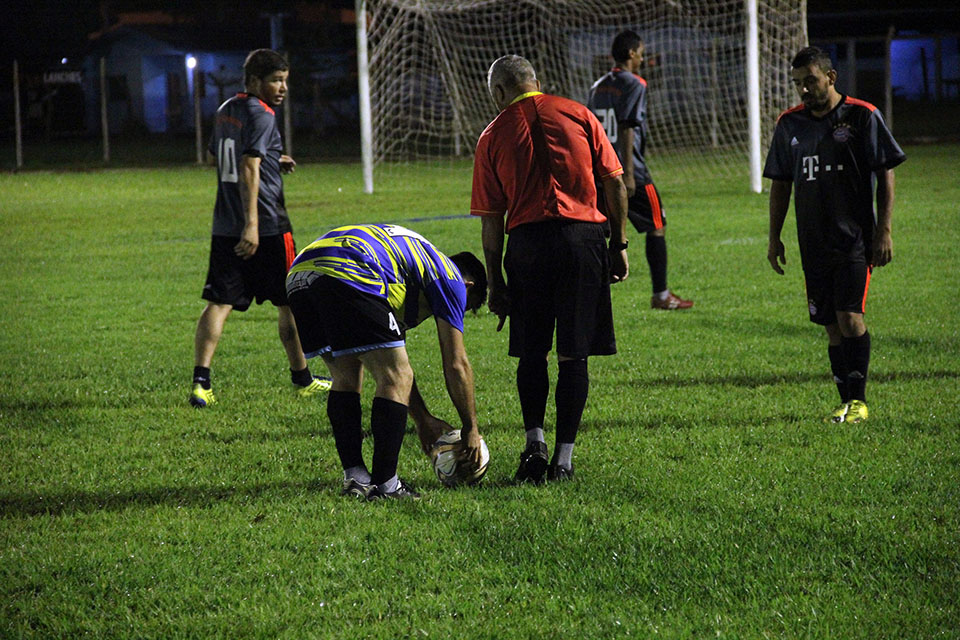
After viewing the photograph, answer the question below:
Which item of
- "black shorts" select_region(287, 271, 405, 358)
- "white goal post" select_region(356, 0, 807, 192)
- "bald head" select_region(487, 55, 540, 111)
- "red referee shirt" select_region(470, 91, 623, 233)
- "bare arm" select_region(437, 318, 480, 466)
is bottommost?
"bare arm" select_region(437, 318, 480, 466)

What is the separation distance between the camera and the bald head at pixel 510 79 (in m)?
4.74

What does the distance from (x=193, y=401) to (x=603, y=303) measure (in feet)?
8.97

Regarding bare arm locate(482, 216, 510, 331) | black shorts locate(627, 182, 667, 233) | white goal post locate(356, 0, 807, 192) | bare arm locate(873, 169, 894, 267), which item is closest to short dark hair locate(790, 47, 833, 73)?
bare arm locate(873, 169, 894, 267)

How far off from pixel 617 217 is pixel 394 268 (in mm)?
1045

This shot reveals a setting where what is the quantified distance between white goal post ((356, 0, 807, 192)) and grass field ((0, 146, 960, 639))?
10.7 m

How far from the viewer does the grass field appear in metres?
3.53

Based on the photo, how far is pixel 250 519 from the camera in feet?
14.5

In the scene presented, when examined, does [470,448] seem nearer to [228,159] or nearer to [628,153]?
[228,159]

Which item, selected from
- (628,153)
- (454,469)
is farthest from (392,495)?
(628,153)

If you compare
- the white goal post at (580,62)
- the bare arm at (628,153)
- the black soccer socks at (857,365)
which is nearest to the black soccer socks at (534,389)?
the black soccer socks at (857,365)

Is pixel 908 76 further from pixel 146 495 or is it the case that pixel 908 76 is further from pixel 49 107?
pixel 146 495

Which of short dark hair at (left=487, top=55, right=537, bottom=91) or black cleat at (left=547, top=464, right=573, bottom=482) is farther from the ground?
short dark hair at (left=487, top=55, right=537, bottom=91)

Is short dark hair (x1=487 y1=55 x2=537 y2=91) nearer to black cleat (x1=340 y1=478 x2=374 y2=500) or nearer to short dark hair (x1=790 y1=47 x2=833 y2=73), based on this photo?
short dark hair (x1=790 y1=47 x2=833 y2=73)

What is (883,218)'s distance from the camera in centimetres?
553
